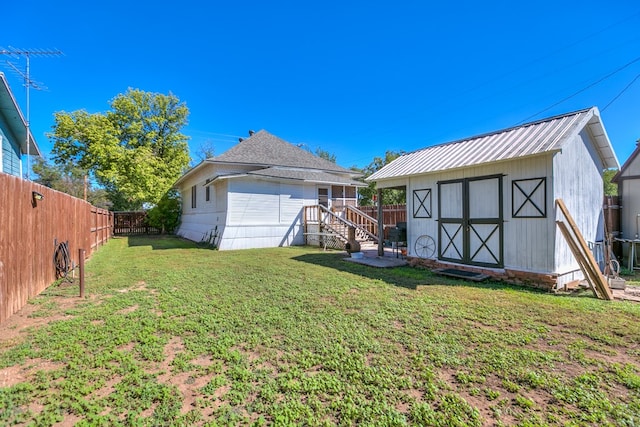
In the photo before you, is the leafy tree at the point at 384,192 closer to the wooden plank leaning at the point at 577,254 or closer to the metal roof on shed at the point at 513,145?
the metal roof on shed at the point at 513,145

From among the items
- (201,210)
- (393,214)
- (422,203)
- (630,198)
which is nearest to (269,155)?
(201,210)

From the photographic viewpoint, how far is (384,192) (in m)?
24.9

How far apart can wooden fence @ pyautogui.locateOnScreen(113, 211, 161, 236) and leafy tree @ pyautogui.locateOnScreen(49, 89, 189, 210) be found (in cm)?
138

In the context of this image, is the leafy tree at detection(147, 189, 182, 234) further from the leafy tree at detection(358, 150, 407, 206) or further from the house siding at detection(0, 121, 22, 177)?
the leafy tree at detection(358, 150, 407, 206)

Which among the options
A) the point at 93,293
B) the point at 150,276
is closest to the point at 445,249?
the point at 150,276

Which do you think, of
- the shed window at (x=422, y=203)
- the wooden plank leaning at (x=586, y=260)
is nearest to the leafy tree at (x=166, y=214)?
the shed window at (x=422, y=203)

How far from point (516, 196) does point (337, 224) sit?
797 centimetres

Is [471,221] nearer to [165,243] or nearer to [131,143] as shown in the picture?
[165,243]

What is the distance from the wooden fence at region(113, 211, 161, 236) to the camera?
864 inches

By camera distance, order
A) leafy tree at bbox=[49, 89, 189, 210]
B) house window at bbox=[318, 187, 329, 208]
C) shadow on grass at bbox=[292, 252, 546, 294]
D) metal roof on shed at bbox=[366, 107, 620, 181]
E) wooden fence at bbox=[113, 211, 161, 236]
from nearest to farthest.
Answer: metal roof on shed at bbox=[366, 107, 620, 181] → shadow on grass at bbox=[292, 252, 546, 294] → house window at bbox=[318, 187, 329, 208] → wooden fence at bbox=[113, 211, 161, 236] → leafy tree at bbox=[49, 89, 189, 210]

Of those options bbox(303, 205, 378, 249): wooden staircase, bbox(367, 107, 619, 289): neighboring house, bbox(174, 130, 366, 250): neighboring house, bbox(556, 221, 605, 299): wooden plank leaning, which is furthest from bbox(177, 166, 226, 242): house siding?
bbox(556, 221, 605, 299): wooden plank leaning

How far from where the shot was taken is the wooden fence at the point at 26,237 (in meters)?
3.99

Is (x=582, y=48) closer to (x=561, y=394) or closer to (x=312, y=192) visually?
(x=312, y=192)

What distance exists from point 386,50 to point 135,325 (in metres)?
16.1
